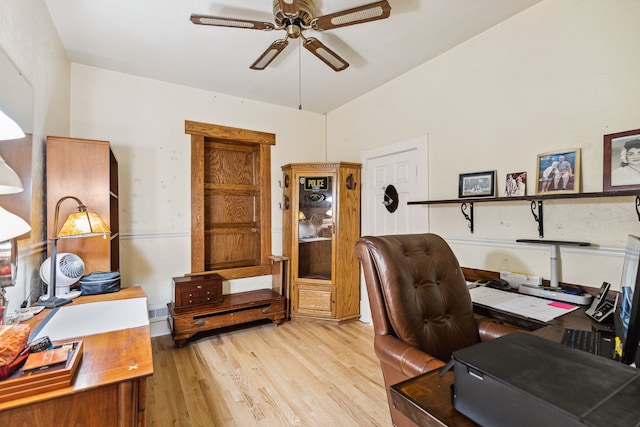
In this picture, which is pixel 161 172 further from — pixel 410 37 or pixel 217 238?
pixel 410 37

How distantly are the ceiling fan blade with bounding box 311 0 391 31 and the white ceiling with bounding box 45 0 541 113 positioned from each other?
0.28m

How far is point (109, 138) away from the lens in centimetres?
287

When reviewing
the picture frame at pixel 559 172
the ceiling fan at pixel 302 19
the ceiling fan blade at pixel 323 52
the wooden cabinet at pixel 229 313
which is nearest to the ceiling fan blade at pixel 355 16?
the ceiling fan at pixel 302 19

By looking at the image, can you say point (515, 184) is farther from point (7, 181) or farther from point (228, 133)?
point (228, 133)

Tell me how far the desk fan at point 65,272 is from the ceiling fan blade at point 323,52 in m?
2.09

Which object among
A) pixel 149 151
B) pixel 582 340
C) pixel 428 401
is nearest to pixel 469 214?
pixel 582 340

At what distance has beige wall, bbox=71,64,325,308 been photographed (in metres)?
2.82

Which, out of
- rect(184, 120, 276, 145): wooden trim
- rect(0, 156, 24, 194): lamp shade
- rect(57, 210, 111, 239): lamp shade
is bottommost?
rect(57, 210, 111, 239): lamp shade

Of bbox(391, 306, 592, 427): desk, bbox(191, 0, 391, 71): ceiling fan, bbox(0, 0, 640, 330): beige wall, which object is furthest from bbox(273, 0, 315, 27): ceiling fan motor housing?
bbox(391, 306, 592, 427): desk

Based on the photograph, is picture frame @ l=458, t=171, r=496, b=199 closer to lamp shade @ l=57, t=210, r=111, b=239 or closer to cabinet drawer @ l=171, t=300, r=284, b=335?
cabinet drawer @ l=171, t=300, r=284, b=335

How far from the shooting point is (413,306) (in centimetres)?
138

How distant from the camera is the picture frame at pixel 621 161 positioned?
1559mm

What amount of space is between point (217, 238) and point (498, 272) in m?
2.92

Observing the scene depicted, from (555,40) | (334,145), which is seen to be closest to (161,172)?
(334,145)
